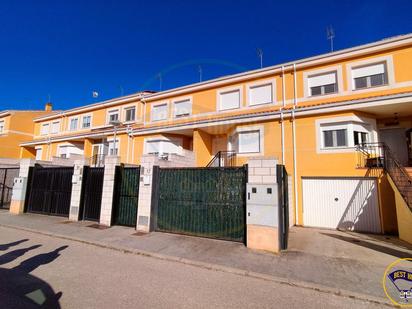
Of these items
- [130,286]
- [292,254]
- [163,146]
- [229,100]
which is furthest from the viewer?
[163,146]

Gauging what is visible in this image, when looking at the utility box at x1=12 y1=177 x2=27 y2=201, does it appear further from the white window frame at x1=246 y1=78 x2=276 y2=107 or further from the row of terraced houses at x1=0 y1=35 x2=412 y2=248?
the white window frame at x1=246 y1=78 x2=276 y2=107

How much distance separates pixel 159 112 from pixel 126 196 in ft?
31.5

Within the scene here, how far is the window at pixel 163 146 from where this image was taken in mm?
15969

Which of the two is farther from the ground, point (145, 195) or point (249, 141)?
point (249, 141)

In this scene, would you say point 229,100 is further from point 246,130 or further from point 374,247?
point 374,247

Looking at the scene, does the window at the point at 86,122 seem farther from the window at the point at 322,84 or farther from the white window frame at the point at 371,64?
the white window frame at the point at 371,64

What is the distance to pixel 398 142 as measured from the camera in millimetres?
11266

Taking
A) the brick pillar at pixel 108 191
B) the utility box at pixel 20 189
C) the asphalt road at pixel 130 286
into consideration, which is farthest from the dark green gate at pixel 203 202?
the utility box at pixel 20 189

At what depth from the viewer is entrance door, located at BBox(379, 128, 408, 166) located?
1112 cm

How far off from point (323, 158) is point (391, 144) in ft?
Answer: 12.4

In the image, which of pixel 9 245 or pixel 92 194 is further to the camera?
pixel 92 194

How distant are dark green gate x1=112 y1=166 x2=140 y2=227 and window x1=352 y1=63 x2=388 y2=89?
1158 centimetres

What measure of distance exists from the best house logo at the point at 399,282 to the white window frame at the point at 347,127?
19.2 ft

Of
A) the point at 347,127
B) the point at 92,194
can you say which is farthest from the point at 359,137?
the point at 92,194
